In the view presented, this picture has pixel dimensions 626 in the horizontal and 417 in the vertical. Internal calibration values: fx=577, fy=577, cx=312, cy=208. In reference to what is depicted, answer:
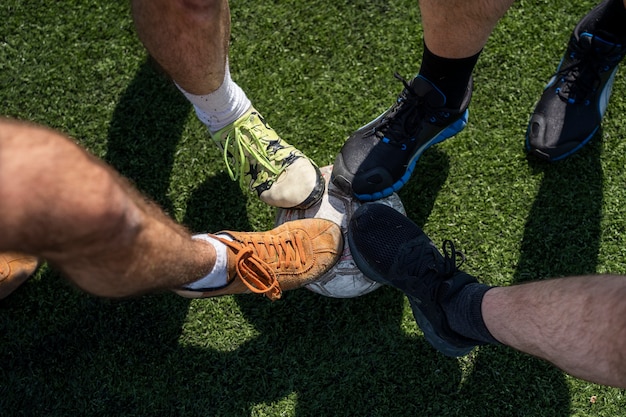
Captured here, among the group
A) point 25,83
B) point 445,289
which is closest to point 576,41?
point 445,289

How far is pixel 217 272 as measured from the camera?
215 cm

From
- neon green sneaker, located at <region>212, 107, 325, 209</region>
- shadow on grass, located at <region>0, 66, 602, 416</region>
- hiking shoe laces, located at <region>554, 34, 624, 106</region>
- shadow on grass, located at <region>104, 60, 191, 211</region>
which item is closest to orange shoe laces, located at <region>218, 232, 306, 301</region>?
neon green sneaker, located at <region>212, 107, 325, 209</region>

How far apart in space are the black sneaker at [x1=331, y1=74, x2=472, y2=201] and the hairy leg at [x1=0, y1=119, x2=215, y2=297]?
3.32ft

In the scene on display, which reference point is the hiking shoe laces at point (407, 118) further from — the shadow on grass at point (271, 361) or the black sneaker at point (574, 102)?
the shadow on grass at point (271, 361)

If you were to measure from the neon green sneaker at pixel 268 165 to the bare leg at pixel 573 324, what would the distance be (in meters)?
0.96

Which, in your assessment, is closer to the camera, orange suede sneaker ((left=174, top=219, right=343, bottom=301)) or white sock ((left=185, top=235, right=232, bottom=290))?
white sock ((left=185, top=235, right=232, bottom=290))

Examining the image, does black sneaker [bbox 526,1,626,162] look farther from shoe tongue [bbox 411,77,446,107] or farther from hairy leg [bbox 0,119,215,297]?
hairy leg [bbox 0,119,215,297]

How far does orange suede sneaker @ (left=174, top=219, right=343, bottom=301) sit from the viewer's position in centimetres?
223

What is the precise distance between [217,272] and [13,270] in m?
1.11

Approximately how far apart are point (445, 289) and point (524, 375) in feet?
2.29

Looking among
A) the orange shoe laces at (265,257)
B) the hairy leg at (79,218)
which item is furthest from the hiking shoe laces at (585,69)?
the hairy leg at (79,218)

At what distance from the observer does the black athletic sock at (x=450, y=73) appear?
2352 millimetres

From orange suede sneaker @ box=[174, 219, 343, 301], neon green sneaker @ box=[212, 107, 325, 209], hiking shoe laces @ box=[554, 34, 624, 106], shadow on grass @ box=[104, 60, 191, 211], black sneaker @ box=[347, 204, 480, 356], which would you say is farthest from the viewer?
shadow on grass @ box=[104, 60, 191, 211]

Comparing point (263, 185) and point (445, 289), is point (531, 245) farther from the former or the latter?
point (263, 185)
